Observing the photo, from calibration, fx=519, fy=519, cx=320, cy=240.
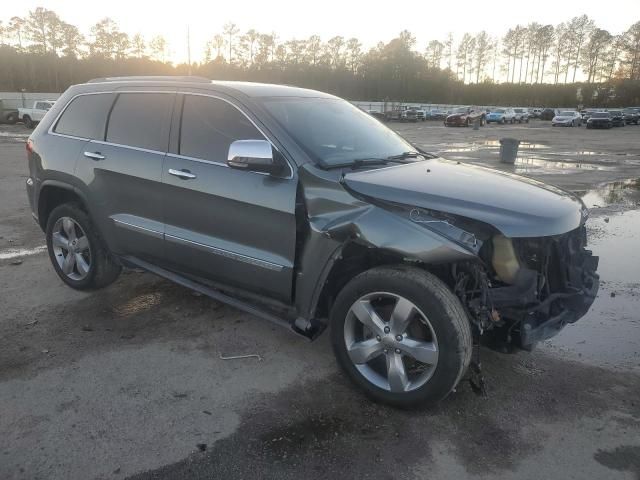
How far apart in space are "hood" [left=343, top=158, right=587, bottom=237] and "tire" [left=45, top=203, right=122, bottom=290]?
2.65 m

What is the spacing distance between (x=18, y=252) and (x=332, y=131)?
14.6ft

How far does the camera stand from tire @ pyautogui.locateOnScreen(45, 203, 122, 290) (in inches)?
185

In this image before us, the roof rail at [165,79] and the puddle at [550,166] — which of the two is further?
the puddle at [550,166]

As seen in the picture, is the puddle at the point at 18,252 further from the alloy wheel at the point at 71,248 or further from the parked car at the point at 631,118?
the parked car at the point at 631,118

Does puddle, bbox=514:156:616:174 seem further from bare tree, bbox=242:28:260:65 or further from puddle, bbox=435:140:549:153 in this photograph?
bare tree, bbox=242:28:260:65

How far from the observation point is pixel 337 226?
3127mm

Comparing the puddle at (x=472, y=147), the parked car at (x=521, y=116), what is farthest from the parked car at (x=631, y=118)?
the puddle at (x=472, y=147)

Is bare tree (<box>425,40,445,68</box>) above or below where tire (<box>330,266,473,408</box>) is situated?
above

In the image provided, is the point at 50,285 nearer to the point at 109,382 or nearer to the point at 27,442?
the point at 109,382

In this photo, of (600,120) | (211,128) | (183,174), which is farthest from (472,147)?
(600,120)

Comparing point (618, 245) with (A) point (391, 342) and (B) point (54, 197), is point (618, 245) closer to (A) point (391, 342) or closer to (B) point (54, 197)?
(A) point (391, 342)

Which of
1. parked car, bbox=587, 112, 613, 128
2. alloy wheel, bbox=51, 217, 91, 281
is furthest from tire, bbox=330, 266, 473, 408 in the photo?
parked car, bbox=587, 112, 613, 128

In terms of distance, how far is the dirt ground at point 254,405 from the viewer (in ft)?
8.75

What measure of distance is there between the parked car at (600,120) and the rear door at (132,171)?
48.0m
